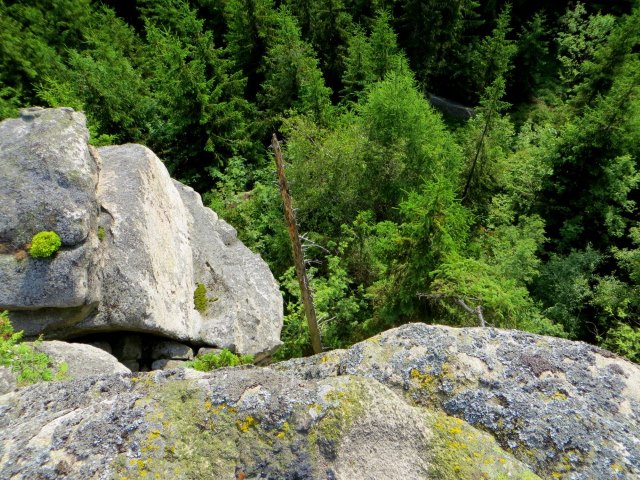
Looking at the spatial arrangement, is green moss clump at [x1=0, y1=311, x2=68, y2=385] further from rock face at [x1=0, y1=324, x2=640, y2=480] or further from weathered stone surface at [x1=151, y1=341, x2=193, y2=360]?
weathered stone surface at [x1=151, y1=341, x2=193, y2=360]

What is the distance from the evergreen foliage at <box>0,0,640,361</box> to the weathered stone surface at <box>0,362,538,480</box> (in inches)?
215

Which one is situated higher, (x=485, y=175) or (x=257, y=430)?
(x=257, y=430)

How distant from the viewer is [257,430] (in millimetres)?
3299

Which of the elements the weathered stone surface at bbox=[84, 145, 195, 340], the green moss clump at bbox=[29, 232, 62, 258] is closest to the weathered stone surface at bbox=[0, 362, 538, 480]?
the green moss clump at bbox=[29, 232, 62, 258]

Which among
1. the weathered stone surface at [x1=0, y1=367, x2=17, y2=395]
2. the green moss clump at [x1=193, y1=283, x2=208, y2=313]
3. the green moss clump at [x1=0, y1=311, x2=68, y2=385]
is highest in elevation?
the weathered stone surface at [x1=0, y1=367, x2=17, y2=395]

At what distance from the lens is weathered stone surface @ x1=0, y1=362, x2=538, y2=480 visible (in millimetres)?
3035

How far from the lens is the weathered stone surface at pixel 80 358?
7691 mm

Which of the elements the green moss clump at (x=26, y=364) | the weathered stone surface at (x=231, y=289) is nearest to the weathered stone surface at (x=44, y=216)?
the green moss clump at (x=26, y=364)

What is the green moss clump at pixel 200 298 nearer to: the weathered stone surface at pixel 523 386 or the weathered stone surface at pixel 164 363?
the weathered stone surface at pixel 164 363

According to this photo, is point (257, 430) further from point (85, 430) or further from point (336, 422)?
point (85, 430)

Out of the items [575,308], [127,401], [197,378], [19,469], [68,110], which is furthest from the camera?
[575,308]

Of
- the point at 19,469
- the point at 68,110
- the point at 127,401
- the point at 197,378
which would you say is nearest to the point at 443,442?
the point at 197,378

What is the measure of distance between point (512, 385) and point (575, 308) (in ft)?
44.5

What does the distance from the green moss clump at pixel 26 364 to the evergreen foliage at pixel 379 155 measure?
637 cm
